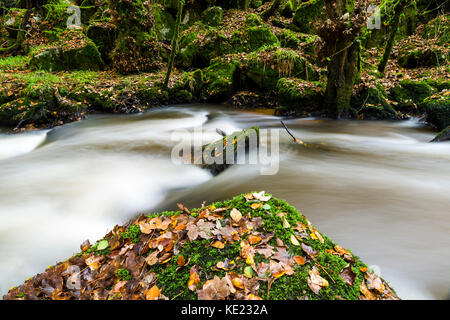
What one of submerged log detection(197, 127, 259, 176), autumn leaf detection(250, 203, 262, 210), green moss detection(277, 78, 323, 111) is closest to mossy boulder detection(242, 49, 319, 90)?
green moss detection(277, 78, 323, 111)

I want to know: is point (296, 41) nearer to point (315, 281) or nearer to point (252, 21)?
point (252, 21)

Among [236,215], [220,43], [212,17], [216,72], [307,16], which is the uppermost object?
[212,17]

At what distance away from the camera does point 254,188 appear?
346 cm

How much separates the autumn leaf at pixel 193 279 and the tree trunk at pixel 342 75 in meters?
8.30

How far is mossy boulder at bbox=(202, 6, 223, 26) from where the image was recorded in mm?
16480

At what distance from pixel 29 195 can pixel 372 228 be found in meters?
5.18

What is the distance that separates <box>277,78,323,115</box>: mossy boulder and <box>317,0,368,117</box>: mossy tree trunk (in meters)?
0.52

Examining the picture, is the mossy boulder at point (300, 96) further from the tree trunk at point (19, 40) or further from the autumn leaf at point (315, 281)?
the tree trunk at point (19, 40)

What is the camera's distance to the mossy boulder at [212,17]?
16480mm

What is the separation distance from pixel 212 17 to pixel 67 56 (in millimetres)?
9777

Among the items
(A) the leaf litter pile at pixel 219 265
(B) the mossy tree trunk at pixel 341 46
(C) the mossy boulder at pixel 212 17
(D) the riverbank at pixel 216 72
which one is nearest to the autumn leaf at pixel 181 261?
(A) the leaf litter pile at pixel 219 265

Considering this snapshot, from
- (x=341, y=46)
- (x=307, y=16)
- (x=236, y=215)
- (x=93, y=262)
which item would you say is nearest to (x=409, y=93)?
(x=341, y=46)

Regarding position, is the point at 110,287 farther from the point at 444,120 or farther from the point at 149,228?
the point at 444,120

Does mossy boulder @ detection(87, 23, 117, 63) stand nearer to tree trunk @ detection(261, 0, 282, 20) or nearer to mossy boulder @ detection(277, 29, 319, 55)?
mossy boulder @ detection(277, 29, 319, 55)
